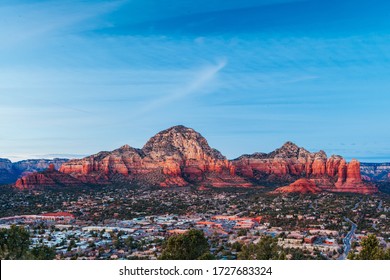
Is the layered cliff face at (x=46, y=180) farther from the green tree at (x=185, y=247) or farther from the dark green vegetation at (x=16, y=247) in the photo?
the green tree at (x=185, y=247)

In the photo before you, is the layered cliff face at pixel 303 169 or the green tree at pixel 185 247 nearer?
the green tree at pixel 185 247

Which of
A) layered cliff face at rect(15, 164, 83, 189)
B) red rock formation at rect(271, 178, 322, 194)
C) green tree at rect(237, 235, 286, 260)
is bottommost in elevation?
green tree at rect(237, 235, 286, 260)

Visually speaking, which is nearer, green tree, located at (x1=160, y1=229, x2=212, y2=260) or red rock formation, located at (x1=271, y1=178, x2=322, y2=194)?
green tree, located at (x1=160, y1=229, x2=212, y2=260)

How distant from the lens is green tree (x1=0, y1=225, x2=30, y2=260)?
70.7ft

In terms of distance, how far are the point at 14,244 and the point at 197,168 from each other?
380ft

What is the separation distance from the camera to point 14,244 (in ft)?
73.8

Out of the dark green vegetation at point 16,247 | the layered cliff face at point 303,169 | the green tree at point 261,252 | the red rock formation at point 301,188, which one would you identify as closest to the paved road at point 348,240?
the green tree at point 261,252

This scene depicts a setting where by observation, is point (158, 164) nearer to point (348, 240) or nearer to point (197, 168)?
point (197, 168)

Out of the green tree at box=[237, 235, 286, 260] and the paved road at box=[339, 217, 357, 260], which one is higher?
the green tree at box=[237, 235, 286, 260]

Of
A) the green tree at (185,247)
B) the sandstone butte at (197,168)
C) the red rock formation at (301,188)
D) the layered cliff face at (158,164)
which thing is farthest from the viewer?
the layered cliff face at (158,164)

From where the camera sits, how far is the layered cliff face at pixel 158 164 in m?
132

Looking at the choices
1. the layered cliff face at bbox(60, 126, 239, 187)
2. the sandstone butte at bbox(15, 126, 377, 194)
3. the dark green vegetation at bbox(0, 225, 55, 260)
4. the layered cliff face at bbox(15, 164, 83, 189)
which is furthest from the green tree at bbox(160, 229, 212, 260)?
the layered cliff face at bbox(60, 126, 239, 187)

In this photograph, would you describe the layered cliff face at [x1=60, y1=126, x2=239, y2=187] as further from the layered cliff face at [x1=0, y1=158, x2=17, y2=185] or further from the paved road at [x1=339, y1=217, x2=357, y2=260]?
the paved road at [x1=339, y1=217, x2=357, y2=260]

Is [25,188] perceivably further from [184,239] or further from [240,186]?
[184,239]
